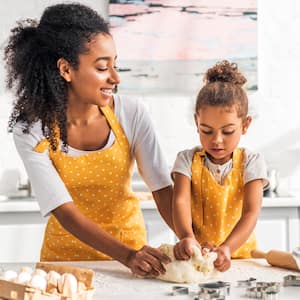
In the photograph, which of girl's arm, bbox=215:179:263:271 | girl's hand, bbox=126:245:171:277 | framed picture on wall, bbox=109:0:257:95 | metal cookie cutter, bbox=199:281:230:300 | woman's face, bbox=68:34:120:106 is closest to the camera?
metal cookie cutter, bbox=199:281:230:300

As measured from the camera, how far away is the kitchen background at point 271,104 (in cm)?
430

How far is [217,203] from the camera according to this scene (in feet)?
7.62

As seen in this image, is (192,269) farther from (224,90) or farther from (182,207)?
(224,90)

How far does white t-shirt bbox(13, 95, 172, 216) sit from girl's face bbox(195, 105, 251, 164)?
0.20m

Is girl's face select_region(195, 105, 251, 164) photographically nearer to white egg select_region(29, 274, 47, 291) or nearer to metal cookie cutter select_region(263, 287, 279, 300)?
metal cookie cutter select_region(263, 287, 279, 300)

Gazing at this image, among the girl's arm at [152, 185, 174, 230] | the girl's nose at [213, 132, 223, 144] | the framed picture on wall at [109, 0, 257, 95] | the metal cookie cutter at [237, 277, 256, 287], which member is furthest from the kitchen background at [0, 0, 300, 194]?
the metal cookie cutter at [237, 277, 256, 287]

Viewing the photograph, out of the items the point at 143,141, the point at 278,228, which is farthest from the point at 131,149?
the point at 278,228

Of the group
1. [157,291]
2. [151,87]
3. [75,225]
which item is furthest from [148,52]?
[157,291]

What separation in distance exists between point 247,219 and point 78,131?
559mm

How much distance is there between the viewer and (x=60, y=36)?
2.32 m

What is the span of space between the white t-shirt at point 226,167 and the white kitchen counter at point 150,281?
0.80 feet

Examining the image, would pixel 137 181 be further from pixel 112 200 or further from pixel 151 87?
pixel 112 200

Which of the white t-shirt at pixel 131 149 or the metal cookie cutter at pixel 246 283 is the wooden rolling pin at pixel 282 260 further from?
the white t-shirt at pixel 131 149

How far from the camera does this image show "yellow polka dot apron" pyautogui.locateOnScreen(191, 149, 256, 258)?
232cm
